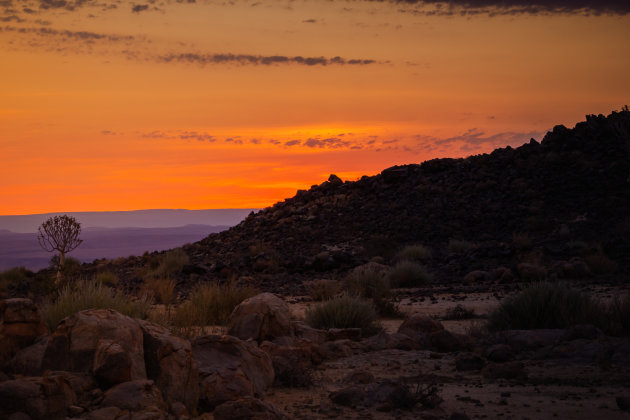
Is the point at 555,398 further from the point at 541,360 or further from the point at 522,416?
the point at 541,360

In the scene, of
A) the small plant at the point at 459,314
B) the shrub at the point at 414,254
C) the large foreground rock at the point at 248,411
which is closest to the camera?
the large foreground rock at the point at 248,411

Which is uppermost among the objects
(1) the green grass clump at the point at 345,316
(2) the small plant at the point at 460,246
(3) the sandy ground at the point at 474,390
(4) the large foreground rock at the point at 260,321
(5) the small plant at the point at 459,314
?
(2) the small plant at the point at 460,246

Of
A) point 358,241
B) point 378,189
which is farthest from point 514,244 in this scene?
point 378,189

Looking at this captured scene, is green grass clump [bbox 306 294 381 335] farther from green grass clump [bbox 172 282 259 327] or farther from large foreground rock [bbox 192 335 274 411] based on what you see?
large foreground rock [bbox 192 335 274 411]

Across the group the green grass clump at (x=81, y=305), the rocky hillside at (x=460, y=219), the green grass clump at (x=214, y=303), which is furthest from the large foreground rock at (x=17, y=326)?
the rocky hillside at (x=460, y=219)

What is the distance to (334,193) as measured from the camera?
43.9m

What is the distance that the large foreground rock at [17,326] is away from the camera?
23.8ft

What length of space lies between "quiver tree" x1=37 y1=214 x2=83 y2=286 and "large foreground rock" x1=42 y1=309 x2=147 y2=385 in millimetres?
20440

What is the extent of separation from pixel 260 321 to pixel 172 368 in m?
4.06

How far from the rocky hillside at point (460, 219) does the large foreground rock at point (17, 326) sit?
15.8 m

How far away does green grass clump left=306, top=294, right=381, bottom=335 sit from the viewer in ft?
44.6

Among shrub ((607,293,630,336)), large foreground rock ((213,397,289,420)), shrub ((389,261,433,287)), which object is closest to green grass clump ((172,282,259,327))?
large foreground rock ((213,397,289,420))

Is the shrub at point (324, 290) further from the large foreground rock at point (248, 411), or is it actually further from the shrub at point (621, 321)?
the large foreground rock at point (248, 411)

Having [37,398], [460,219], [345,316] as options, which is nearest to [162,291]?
[345,316]
